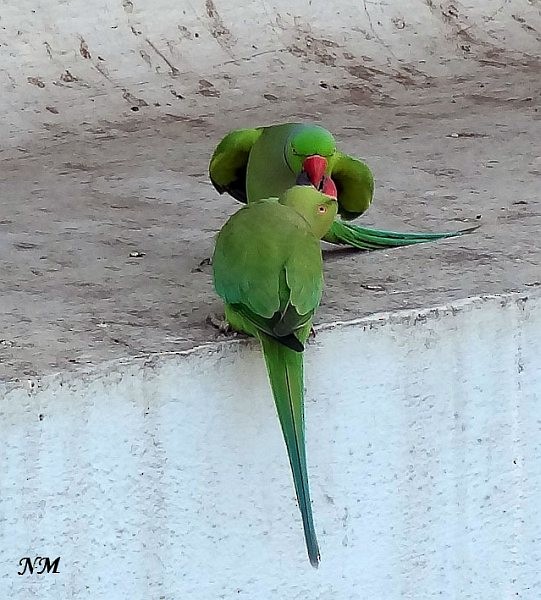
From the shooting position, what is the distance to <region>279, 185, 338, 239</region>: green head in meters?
1.28

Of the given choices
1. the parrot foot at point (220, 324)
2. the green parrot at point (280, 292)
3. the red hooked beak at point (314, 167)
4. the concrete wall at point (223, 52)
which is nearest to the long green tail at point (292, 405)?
the green parrot at point (280, 292)

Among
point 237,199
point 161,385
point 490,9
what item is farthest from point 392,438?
point 490,9

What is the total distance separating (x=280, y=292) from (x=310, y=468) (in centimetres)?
27

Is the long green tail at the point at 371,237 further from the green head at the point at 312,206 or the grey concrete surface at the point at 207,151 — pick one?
the green head at the point at 312,206

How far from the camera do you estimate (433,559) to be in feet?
4.59

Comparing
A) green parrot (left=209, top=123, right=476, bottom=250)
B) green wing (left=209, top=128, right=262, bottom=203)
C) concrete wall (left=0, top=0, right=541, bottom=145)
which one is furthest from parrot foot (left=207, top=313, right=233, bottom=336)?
concrete wall (left=0, top=0, right=541, bottom=145)

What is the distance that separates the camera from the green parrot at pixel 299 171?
1.46 metres

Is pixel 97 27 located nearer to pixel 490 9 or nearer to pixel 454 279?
pixel 490 9

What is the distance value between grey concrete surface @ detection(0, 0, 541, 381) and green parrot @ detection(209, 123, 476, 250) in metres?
0.04

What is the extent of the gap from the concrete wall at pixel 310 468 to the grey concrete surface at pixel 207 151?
0.05 m

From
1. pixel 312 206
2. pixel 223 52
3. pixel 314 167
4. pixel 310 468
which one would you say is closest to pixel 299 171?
pixel 314 167

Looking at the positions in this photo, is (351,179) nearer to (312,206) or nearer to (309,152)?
(309,152)

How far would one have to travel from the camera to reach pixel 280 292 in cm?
115

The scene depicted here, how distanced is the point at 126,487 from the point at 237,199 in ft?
2.12
